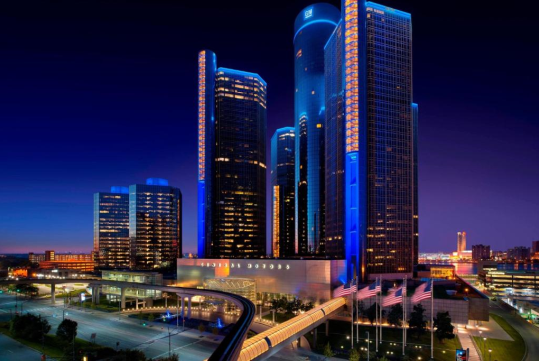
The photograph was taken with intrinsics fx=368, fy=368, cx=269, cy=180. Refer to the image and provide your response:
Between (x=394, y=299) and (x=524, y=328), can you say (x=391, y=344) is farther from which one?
(x=524, y=328)

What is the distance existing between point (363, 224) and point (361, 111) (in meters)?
39.5

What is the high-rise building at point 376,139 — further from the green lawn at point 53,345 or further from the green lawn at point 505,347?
the green lawn at point 53,345

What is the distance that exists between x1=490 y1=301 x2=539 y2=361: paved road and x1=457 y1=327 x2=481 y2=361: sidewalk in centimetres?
891

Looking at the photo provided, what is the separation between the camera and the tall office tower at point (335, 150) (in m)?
150

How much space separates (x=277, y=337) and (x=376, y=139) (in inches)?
3885

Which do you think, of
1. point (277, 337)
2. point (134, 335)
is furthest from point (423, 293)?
point (134, 335)

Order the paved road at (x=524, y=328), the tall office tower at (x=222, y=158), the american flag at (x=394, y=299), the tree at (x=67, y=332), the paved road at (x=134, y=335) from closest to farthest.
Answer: the american flag at (x=394, y=299), the paved road at (x=524, y=328), the paved road at (x=134, y=335), the tree at (x=67, y=332), the tall office tower at (x=222, y=158)

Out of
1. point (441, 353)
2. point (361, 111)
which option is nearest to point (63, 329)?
point (441, 353)

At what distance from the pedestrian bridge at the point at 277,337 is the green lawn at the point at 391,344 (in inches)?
224

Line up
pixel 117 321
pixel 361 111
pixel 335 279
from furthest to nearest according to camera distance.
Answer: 1. pixel 361 111
2. pixel 335 279
3. pixel 117 321

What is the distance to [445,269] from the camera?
171000mm

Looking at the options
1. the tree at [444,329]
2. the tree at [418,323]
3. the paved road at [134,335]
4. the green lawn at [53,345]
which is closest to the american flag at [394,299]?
the tree at [444,329]

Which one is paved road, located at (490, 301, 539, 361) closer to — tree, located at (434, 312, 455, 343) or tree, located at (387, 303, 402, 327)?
tree, located at (434, 312, 455, 343)

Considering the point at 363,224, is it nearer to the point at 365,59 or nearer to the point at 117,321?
the point at 365,59
